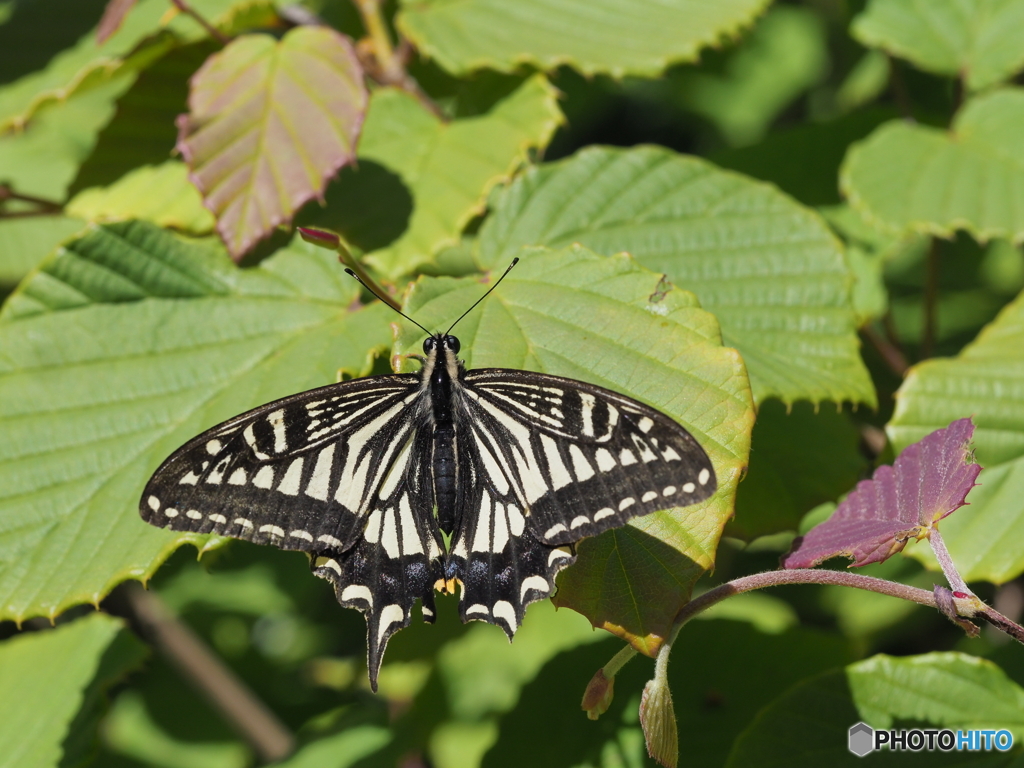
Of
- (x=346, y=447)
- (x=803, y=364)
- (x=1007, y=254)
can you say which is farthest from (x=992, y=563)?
(x=1007, y=254)

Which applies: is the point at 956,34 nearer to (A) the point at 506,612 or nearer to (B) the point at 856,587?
(B) the point at 856,587

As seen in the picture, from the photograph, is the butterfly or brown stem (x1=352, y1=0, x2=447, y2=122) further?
brown stem (x1=352, y1=0, x2=447, y2=122)

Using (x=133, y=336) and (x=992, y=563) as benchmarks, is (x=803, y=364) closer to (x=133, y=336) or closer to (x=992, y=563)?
(x=992, y=563)

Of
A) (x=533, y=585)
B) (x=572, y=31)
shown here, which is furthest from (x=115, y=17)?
(x=533, y=585)

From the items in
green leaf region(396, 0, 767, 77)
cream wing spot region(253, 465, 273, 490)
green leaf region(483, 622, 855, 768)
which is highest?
green leaf region(396, 0, 767, 77)

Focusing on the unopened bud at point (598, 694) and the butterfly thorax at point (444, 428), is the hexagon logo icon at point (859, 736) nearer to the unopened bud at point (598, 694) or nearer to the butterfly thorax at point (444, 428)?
the unopened bud at point (598, 694)

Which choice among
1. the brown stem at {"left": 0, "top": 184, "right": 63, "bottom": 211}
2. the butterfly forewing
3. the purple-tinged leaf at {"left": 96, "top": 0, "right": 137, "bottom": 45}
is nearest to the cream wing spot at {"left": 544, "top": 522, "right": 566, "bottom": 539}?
the butterfly forewing

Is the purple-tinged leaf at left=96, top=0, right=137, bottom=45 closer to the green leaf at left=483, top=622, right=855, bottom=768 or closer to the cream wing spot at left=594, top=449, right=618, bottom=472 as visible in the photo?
the cream wing spot at left=594, top=449, right=618, bottom=472
